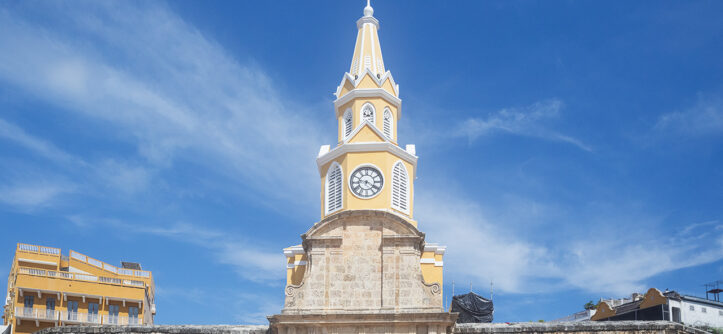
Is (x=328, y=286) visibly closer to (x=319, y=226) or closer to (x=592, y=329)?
(x=319, y=226)

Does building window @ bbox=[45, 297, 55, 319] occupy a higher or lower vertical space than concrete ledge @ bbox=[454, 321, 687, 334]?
higher

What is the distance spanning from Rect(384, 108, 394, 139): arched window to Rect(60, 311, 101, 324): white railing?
27257mm

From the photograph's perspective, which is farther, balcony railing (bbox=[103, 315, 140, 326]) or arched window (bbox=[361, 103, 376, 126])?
balcony railing (bbox=[103, 315, 140, 326])

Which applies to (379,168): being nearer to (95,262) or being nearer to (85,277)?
(85,277)

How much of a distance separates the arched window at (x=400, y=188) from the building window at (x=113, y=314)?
88.6 ft

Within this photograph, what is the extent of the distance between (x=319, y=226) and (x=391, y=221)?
3.53 m

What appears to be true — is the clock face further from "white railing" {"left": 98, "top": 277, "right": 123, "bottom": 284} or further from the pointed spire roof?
"white railing" {"left": 98, "top": 277, "right": 123, "bottom": 284}

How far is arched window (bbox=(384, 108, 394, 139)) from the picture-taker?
50.8 meters

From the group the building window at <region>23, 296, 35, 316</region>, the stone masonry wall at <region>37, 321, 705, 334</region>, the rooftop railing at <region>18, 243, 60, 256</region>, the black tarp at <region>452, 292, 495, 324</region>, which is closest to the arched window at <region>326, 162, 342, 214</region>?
the stone masonry wall at <region>37, 321, 705, 334</region>

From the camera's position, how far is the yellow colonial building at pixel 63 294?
60.9 meters

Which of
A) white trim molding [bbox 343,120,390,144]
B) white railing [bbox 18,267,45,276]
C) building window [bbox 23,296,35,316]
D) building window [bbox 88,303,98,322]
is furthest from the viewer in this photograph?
building window [bbox 88,303,98,322]

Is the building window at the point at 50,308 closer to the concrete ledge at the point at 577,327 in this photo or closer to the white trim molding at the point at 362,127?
the white trim molding at the point at 362,127

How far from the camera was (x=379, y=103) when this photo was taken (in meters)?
50.8

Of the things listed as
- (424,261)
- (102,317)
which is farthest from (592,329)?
(102,317)
